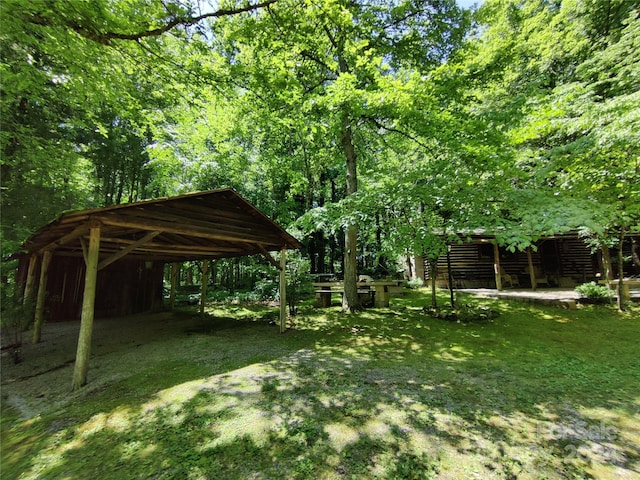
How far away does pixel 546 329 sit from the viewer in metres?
7.23

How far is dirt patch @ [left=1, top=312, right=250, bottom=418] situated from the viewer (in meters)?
4.09

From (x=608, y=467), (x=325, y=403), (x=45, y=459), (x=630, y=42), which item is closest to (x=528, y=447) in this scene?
(x=608, y=467)

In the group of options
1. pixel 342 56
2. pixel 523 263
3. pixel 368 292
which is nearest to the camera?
pixel 342 56

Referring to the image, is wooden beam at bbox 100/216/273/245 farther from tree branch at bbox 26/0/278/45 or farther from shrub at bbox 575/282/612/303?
shrub at bbox 575/282/612/303

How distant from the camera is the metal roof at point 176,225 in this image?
475 centimetres

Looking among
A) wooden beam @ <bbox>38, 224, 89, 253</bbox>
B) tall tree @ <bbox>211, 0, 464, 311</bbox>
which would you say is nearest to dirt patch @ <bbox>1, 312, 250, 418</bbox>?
wooden beam @ <bbox>38, 224, 89, 253</bbox>

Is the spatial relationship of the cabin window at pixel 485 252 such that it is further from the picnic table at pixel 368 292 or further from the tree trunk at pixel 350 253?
the tree trunk at pixel 350 253

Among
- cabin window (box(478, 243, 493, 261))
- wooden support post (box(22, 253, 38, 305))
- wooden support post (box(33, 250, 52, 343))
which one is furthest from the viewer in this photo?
cabin window (box(478, 243, 493, 261))

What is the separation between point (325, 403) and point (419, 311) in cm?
724

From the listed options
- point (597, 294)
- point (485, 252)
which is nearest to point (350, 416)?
point (597, 294)

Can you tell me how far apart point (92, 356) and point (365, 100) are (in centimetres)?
923

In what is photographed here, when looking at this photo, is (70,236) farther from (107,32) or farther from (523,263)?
(523,263)

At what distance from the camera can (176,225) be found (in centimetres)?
546

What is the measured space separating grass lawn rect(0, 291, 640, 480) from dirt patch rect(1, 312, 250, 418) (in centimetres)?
14
